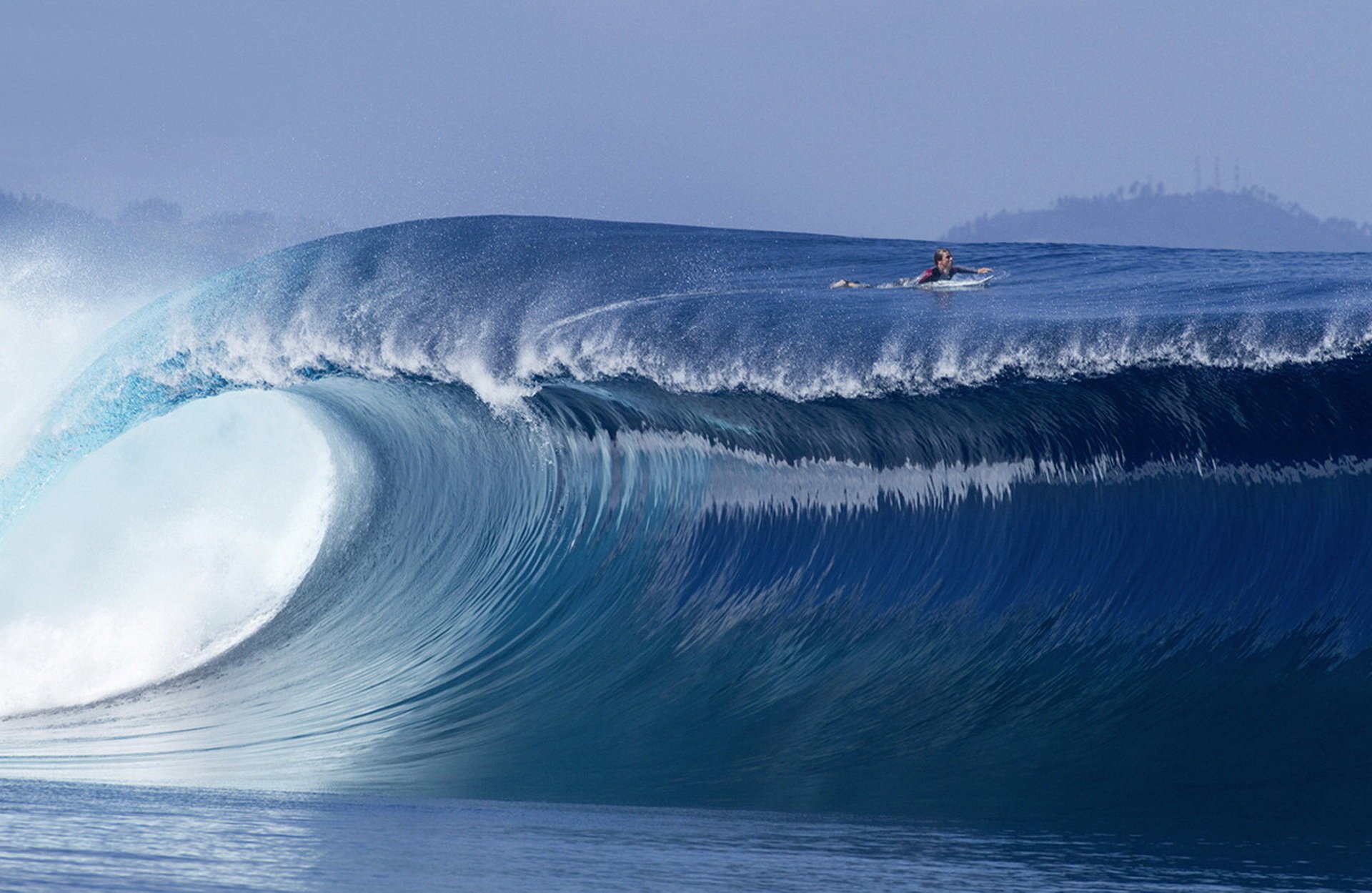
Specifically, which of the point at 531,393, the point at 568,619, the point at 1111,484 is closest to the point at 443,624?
the point at 568,619

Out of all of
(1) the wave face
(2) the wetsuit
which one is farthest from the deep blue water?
(2) the wetsuit

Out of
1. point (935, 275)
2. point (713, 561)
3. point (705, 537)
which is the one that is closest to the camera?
point (713, 561)

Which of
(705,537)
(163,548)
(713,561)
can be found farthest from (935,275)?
(163,548)

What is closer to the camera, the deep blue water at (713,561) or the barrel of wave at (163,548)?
the deep blue water at (713,561)

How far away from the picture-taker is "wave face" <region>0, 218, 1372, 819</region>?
7.05m

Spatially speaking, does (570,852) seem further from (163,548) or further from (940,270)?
(163,548)

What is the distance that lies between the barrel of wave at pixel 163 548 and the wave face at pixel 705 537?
35 mm

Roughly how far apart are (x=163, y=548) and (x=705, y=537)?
5.15 meters

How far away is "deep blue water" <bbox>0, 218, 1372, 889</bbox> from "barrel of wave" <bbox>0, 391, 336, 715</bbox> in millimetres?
38

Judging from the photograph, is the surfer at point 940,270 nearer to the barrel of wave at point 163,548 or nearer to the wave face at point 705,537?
the wave face at point 705,537

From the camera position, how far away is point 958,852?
16.1 ft

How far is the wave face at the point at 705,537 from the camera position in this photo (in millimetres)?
7051

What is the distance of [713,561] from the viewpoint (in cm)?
923

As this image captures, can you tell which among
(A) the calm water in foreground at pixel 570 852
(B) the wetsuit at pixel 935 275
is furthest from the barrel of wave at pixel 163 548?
(B) the wetsuit at pixel 935 275
